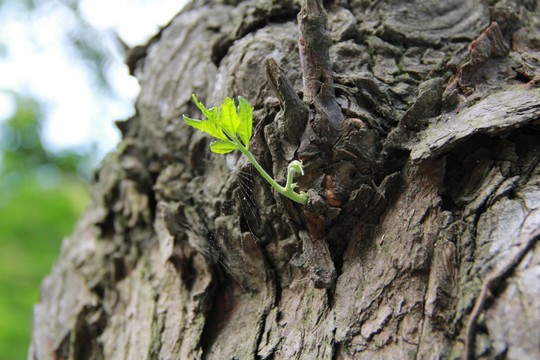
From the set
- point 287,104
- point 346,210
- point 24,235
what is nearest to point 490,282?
point 346,210

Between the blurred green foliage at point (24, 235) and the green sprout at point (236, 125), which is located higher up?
the blurred green foliage at point (24, 235)

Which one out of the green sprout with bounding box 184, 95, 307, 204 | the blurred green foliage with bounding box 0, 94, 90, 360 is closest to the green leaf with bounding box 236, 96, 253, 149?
the green sprout with bounding box 184, 95, 307, 204

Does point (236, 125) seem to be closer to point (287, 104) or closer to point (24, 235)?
point (287, 104)

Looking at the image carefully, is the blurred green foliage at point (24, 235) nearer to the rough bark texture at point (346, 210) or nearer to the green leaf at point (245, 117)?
the rough bark texture at point (346, 210)

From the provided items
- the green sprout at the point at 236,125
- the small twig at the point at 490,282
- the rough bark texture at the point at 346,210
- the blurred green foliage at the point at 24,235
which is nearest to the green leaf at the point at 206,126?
the green sprout at the point at 236,125

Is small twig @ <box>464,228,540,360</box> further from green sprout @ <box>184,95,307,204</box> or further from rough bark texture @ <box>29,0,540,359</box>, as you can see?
green sprout @ <box>184,95,307,204</box>

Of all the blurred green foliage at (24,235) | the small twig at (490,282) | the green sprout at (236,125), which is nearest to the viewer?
the small twig at (490,282)
